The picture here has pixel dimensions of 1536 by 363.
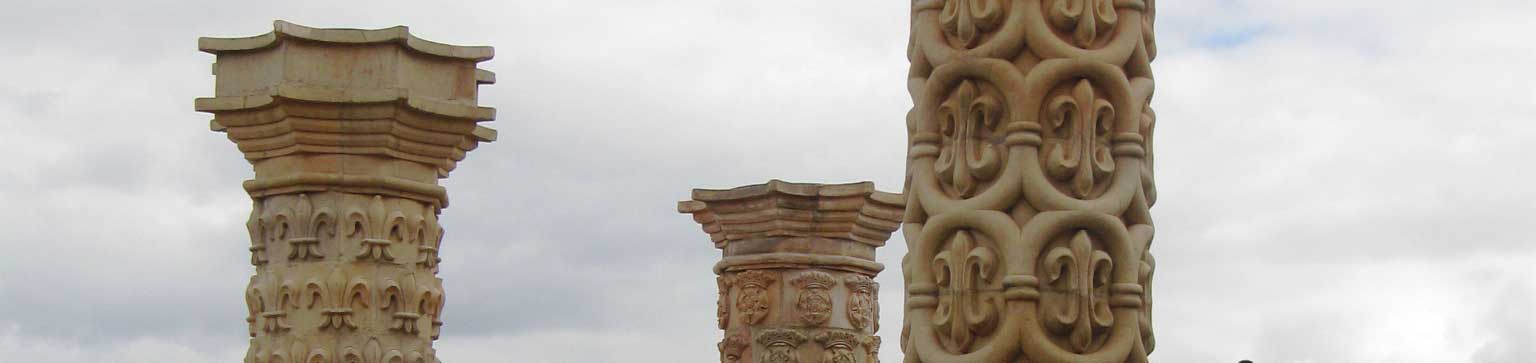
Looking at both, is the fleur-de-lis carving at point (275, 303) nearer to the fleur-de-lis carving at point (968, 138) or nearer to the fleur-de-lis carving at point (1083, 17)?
the fleur-de-lis carving at point (968, 138)

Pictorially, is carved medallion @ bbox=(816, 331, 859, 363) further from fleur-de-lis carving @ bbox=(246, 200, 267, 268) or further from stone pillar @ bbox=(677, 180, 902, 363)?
fleur-de-lis carving @ bbox=(246, 200, 267, 268)

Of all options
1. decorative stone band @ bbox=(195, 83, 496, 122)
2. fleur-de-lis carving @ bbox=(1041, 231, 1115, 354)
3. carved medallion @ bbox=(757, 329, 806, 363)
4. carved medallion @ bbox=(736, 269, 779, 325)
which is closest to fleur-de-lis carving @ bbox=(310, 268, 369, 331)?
decorative stone band @ bbox=(195, 83, 496, 122)

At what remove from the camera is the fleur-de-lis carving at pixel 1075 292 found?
3773mm

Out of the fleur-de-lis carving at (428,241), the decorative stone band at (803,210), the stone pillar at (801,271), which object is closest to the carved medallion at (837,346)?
the stone pillar at (801,271)

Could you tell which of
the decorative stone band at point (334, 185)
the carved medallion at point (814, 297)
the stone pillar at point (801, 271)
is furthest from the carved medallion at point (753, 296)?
the decorative stone band at point (334, 185)

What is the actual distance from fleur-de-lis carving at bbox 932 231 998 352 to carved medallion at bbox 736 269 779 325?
8838mm

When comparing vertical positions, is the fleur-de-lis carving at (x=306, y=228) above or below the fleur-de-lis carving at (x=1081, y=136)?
above

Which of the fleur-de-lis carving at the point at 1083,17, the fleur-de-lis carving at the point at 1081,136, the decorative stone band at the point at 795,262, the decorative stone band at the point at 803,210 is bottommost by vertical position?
the fleur-de-lis carving at the point at 1081,136

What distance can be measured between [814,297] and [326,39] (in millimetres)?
3833

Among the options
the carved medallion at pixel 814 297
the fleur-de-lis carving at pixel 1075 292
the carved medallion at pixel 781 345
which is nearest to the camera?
the fleur-de-lis carving at pixel 1075 292

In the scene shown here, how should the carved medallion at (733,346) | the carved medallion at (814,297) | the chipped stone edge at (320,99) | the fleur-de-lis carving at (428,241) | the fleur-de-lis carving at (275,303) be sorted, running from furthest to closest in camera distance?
the carved medallion at (733,346), the carved medallion at (814,297), the fleur-de-lis carving at (428,241), the fleur-de-lis carving at (275,303), the chipped stone edge at (320,99)

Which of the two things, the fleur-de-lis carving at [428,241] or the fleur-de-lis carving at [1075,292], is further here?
the fleur-de-lis carving at [428,241]

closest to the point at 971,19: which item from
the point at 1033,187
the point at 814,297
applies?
the point at 1033,187

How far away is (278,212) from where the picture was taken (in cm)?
1002
